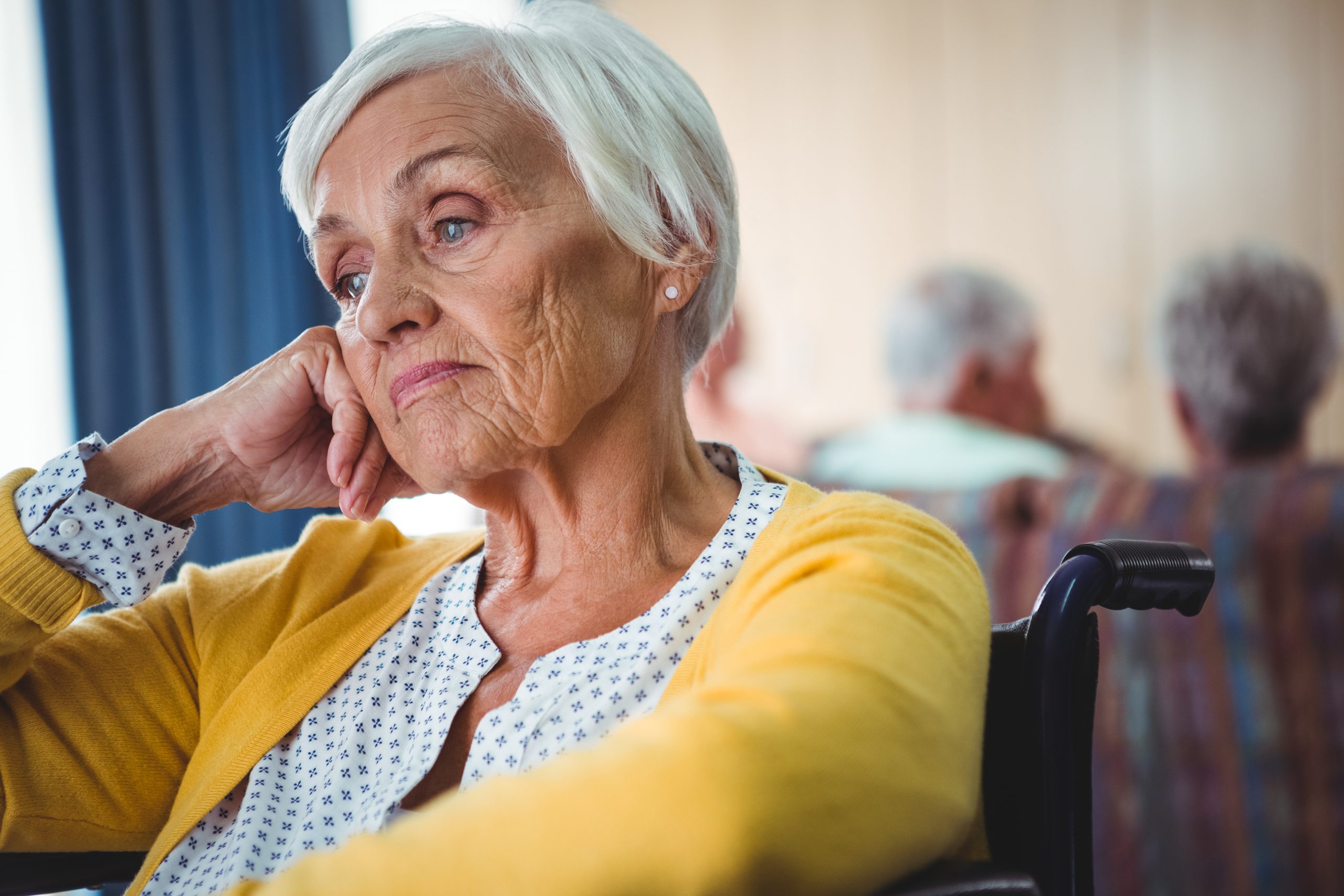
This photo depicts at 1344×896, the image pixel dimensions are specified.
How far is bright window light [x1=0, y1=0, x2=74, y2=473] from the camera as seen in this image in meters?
2.63

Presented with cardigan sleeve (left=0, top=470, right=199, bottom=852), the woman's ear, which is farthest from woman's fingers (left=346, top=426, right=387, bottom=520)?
the woman's ear

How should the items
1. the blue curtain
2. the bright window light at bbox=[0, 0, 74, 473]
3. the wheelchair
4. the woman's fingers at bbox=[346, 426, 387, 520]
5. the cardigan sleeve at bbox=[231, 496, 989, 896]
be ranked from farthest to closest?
the blue curtain
the bright window light at bbox=[0, 0, 74, 473]
the woman's fingers at bbox=[346, 426, 387, 520]
the wheelchair
the cardigan sleeve at bbox=[231, 496, 989, 896]

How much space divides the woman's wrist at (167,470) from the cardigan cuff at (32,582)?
0.27 feet

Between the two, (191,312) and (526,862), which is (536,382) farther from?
(191,312)

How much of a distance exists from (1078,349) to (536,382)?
439 cm

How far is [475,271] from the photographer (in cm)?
120

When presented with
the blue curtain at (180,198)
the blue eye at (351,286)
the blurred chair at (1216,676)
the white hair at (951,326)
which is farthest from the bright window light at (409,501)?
the blue eye at (351,286)

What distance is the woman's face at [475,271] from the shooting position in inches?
46.7

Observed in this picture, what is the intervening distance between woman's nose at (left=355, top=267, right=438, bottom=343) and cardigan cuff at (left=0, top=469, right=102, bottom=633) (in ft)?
1.31

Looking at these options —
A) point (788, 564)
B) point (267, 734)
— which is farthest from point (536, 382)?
point (267, 734)

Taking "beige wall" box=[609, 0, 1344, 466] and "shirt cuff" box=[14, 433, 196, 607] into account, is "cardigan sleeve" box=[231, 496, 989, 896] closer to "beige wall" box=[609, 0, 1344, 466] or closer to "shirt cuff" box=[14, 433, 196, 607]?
"shirt cuff" box=[14, 433, 196, 607]

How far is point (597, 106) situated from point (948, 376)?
2820 mm

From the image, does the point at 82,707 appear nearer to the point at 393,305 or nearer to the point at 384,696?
the point at 384,696

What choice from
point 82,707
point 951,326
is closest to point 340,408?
point 82,707
